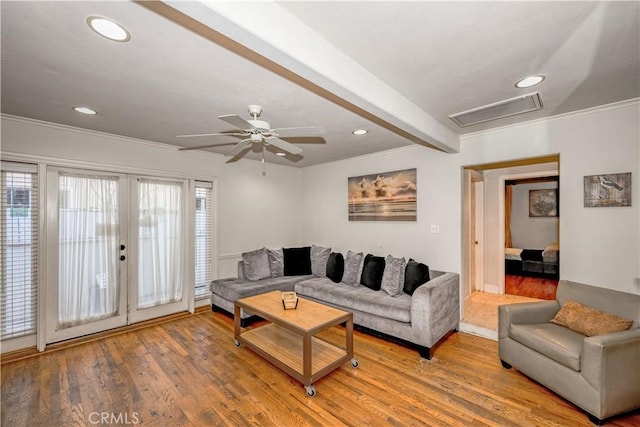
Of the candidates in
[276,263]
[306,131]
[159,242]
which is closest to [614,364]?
[306,131]

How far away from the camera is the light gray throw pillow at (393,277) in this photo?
11.4ft

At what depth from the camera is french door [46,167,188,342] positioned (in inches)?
129

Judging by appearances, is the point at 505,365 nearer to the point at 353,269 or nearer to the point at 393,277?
the point at 393,277

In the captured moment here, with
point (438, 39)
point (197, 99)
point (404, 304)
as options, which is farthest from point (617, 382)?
point (197, 99)

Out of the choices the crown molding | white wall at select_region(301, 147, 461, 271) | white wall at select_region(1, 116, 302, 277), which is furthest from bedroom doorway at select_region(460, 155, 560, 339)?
the crown molding

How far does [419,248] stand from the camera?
13.4 ft

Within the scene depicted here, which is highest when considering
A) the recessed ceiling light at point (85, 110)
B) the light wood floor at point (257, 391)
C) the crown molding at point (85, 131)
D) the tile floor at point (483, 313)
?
the recessed ceiling light at point (85, 110)

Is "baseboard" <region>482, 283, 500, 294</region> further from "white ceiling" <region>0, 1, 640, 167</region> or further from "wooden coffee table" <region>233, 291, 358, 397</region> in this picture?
"wooden coffee table" <region>233, 291, 358, 397</region>

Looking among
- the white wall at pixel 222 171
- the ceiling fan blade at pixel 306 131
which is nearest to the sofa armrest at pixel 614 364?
the ceiling fan blade at pixel 306 131

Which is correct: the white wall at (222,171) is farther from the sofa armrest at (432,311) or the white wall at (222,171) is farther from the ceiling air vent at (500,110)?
the ceiling air vent at (500,110)

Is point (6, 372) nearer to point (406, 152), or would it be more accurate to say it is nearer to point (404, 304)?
point (404, 304)

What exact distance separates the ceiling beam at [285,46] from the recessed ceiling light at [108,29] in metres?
0.36

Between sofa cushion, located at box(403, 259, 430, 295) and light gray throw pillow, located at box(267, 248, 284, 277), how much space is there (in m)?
2.10

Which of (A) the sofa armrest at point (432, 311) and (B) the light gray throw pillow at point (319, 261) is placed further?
(B) the light gray throw pillow at point (319, 261)
